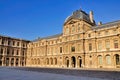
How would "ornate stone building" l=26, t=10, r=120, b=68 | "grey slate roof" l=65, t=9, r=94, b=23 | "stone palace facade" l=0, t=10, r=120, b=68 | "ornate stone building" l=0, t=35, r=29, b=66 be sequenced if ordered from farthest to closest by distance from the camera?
"ornate stone building" l=0, t=35, r=29, b=66 < "grey slate roof" l=65, t=9, r=94, b=23 < "stone palace facade" l=0, t=10, r=120, b=68 < "ornate stone building" l=26, t=10, r=120, b=68

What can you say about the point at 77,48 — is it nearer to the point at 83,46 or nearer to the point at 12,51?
the point at 83,46

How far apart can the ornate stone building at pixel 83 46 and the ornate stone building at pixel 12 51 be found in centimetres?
1056

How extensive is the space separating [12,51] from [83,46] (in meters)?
36.8

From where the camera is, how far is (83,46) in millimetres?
49469

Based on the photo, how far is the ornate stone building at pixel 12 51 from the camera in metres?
67.3

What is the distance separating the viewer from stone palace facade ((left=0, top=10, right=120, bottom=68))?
140 feet

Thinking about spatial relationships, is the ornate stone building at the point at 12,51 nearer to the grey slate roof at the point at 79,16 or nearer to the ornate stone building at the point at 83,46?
the ornate stone building at the point at 83,46

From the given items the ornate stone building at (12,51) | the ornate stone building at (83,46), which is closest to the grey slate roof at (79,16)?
the ornate stone building at (83,46)

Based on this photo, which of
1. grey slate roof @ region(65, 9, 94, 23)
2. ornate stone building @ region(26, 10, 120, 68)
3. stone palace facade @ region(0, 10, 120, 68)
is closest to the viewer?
ornate stone building @ region(26, 10, 120, 68)

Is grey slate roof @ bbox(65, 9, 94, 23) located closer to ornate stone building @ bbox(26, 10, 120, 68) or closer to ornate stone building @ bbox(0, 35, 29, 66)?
ornate stone building @ bbox(26, 10, 120, 68)

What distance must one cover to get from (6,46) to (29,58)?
12348 mm

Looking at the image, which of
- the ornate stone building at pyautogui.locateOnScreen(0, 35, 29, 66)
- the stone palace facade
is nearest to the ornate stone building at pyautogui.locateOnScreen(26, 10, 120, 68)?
the stone palace facade

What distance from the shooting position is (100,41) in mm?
45344

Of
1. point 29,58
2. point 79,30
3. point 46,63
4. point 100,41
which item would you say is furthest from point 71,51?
point 29,58
